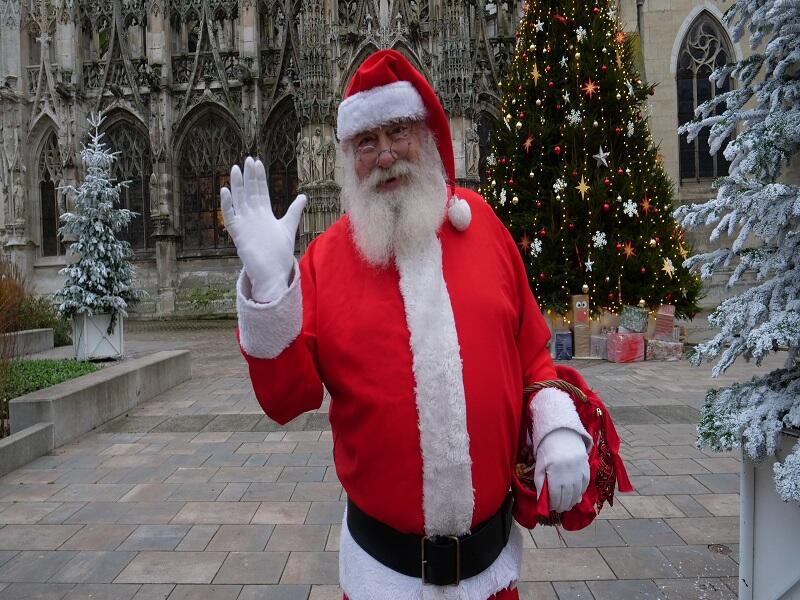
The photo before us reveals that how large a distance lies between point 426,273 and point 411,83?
0.63 m

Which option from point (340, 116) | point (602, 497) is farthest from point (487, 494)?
point (340, 116)

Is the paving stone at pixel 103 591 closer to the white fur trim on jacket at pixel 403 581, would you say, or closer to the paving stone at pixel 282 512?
the paving stone at pixel 282 512

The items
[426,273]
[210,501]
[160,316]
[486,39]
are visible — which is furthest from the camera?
[160,316]

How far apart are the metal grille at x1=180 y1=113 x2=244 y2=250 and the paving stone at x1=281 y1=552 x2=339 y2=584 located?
18.1 m

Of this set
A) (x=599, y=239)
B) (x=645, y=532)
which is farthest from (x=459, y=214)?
(x=599, y=239)

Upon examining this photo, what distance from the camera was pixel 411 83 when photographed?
1871mm

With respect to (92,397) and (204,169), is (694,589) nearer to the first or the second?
(92,397)

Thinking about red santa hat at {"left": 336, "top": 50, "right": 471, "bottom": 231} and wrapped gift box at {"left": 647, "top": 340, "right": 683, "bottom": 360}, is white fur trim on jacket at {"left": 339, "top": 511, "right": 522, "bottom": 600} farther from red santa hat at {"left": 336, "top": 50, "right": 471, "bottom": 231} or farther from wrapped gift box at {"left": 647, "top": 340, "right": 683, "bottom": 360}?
wrapped gift box at {"left": 647, "top": 340, "right": 683, "bottom": 360}

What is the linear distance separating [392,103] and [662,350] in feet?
30.8

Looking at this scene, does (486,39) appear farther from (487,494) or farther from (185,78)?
(487,494)

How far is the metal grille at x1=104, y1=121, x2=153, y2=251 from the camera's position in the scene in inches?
830

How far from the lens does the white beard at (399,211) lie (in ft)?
5.82

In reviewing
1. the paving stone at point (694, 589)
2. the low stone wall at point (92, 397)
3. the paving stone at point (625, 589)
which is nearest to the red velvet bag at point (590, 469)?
the paving stone at point (625, 589)

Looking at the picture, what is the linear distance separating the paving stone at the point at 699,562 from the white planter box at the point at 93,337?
8.68 metres
